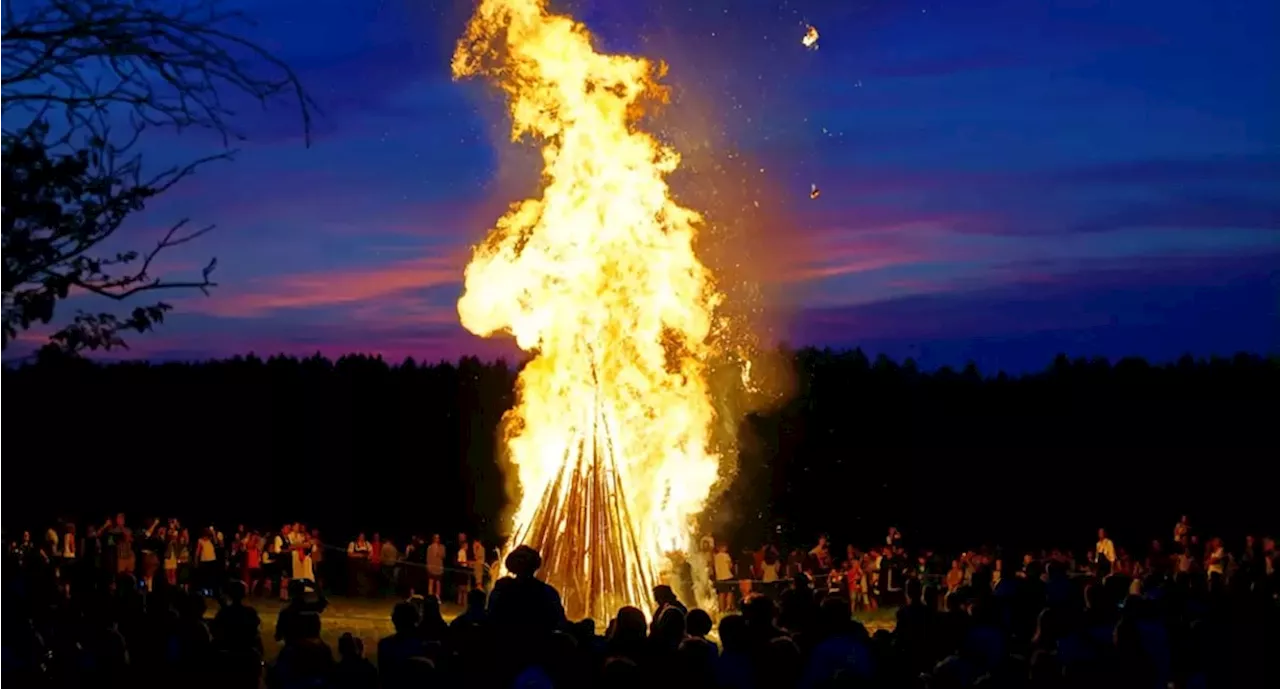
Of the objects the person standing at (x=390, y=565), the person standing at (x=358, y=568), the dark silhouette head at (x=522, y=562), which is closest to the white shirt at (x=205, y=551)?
the person standing at (x=358, y=568)

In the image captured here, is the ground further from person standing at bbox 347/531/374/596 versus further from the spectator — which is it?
the spectator

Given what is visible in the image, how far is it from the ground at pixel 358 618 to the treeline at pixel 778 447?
449cm

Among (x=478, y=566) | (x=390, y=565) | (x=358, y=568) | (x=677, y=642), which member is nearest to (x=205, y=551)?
(x=358, y=568)

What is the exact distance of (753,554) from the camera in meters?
27.8

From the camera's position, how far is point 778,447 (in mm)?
31844

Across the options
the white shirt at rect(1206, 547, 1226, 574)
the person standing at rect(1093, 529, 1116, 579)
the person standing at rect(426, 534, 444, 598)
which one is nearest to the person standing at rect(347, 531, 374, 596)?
the person standing at rect(426, 534, 444, 598)

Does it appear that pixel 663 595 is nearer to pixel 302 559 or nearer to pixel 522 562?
pixel 522 562

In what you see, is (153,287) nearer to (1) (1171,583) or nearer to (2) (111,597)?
(2) (111,597)

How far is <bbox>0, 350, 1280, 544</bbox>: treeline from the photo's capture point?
103 feet

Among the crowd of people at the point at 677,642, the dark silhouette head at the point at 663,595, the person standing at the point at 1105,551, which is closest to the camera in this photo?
the crowd of people at the point at 677,642

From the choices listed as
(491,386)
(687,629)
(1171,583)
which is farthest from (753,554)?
(687,629)

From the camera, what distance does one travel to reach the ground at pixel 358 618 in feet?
70.5

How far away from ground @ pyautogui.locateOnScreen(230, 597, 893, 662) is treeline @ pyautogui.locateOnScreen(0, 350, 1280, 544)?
4.49 meters

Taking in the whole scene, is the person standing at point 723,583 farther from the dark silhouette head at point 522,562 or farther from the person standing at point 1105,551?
the dark silhouette head at point 522,562
